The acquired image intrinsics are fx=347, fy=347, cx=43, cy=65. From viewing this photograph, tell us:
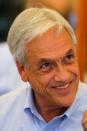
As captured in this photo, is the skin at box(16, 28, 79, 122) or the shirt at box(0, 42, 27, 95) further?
the shirt at box(0, 42, 27, 95)

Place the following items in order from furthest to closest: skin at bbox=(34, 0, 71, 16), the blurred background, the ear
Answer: skin at bbox=(34, 0, 71, 16), the blurred background, the ear

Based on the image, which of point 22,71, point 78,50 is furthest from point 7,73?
point 22,71

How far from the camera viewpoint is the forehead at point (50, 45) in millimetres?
1731

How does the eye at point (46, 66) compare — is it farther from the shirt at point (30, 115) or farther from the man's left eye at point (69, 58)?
the shirt at point (30, 115)

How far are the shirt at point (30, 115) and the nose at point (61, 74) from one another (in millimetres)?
192

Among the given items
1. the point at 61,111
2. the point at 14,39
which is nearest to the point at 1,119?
the point at 61,111

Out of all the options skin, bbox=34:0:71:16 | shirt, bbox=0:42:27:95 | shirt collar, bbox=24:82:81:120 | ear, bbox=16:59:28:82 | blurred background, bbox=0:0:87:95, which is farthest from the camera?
shirt, bbox=0:42:27:95

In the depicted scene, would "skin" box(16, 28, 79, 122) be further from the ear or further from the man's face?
the ear

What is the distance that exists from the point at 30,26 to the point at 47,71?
24 cm

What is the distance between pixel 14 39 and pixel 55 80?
1.04 feet

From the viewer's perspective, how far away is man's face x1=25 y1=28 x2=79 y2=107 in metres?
1.72

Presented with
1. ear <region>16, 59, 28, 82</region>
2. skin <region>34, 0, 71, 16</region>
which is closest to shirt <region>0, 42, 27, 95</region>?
skin <region>34, 0, 71, 16</region>

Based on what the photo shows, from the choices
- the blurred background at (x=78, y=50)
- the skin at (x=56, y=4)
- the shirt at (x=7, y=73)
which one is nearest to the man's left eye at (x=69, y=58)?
the blurred background at (x=78, y=50)

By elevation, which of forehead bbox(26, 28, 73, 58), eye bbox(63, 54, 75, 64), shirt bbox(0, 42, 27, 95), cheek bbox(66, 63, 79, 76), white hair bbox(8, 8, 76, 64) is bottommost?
shirt bbox(0, 42, 27, 95)
